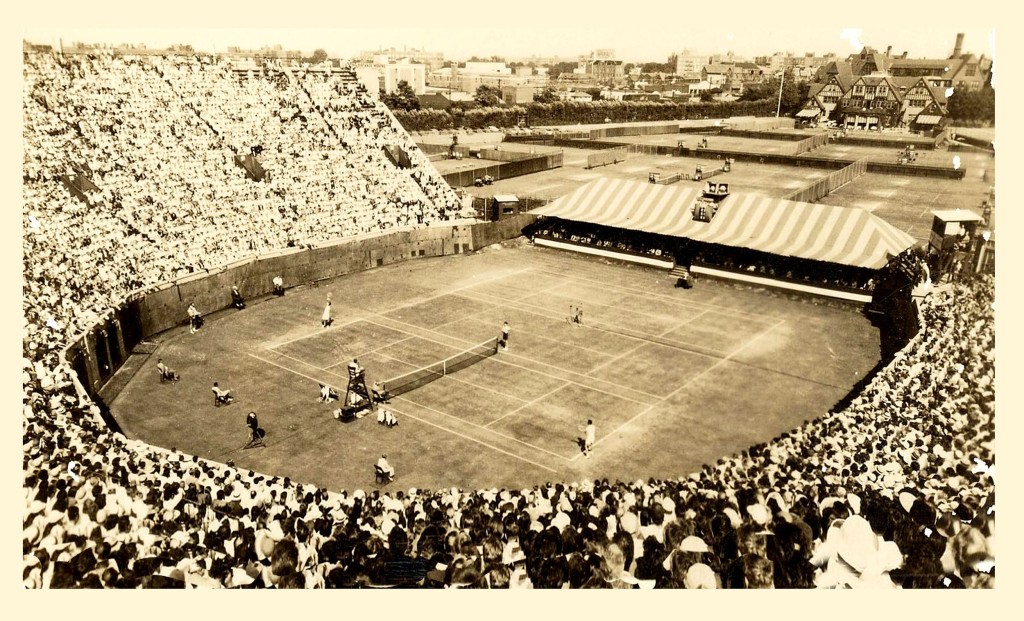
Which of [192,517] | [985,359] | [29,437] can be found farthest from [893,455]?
[29,437]

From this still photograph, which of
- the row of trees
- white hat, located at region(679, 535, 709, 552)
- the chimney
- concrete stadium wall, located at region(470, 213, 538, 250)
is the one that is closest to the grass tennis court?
concrete stadium wall, located at region(470, 213, 538, 250)

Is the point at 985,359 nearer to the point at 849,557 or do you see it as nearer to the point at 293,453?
the point at 849,557

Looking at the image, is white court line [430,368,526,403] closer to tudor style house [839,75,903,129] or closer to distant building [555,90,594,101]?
tudor style house [839,75,903,129]

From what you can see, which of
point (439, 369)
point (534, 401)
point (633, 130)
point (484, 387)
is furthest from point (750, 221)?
point (633, 130)

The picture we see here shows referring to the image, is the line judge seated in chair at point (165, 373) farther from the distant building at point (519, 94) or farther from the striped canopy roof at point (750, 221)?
the distant building at point (519, 94)

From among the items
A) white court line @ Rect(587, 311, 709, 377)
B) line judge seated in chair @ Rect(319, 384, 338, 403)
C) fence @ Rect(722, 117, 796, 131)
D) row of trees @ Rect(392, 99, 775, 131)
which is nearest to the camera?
line judge seated in chair @ Rect(319, 384, 338, 403)

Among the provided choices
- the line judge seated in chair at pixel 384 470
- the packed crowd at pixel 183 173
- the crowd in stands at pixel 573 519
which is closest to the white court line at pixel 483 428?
the line judge seated in chair at pixel 384 470

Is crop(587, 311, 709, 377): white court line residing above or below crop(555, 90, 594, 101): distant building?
below
